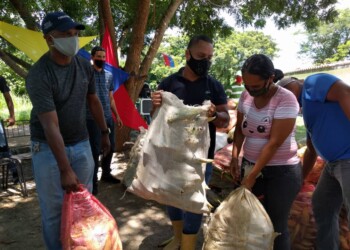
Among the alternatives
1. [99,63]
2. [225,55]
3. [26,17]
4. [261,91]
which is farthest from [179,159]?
[225,55]

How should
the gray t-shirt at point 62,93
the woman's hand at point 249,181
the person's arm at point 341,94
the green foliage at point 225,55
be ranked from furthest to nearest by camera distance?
1. the green foliage at point 225,55
2. the woman's hand at point 249,181
3. the gray t-shirt at point 62,93
4. the person's arm at point 341,94

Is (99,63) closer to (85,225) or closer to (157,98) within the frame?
(157,98)

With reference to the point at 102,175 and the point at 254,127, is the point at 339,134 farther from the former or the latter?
the point at 102,175

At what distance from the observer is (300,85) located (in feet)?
7.75

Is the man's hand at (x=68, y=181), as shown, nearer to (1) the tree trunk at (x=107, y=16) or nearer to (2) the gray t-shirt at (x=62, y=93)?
(2) the gray t-shirt at (x=62, y=93)

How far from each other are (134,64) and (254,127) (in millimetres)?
3652

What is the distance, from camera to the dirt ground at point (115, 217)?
307cm

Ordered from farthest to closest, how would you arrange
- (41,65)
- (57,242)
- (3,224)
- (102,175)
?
1. (102,175)
2. (3,224)
3. (57,242)
4. (41,65)

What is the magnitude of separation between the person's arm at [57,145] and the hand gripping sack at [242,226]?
36.5 inches

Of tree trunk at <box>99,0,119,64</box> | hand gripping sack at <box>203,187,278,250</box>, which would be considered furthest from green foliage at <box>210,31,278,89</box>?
hand gripping sack at <box>203,187,278,250</box>

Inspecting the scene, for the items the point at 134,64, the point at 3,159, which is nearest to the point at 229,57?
the point at 134,64

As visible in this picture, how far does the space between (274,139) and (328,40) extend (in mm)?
36365

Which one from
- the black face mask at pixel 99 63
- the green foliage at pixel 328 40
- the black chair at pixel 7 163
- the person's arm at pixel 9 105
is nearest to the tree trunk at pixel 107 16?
the black face mask at pixel 99 63

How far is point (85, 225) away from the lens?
1982 mm
